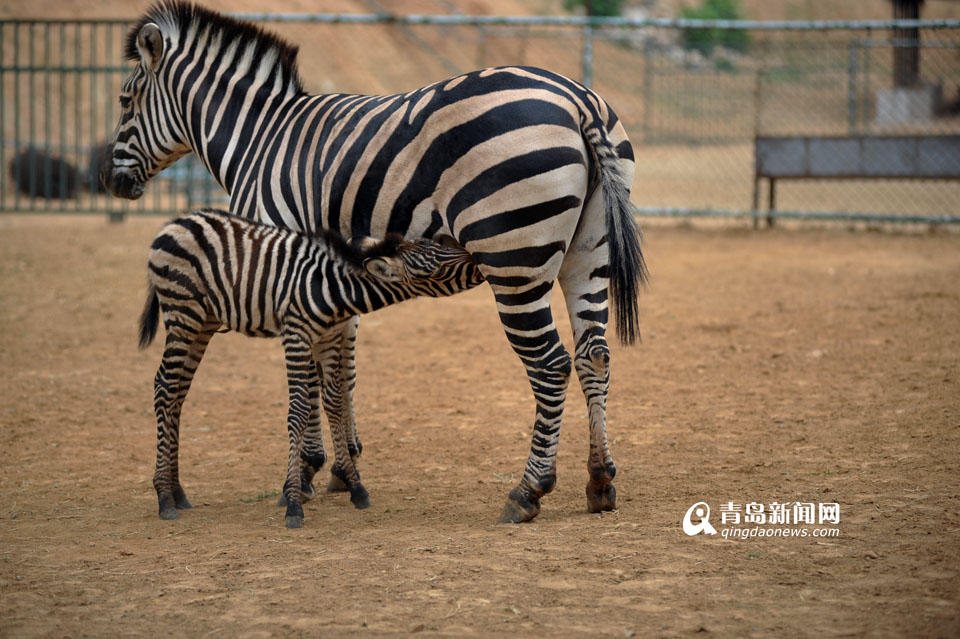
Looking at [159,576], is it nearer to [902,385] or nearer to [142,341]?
[142,341]

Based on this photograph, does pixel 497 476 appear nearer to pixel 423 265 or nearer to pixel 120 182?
pixel 423 265

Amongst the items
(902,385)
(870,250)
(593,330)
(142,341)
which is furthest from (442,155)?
(870,250)

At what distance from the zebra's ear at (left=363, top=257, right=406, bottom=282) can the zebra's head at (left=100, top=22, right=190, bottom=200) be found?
215 centimetres

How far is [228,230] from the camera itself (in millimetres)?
5223

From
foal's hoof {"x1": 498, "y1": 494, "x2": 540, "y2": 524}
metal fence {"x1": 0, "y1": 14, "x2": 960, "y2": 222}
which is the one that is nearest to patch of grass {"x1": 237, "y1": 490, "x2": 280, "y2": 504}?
foal's hoof {"x1": 498, "y1": 494, "x2": 540, "y2": 524}

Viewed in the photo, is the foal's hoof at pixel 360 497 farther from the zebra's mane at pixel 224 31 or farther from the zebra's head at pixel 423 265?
the zebra's mane at pixel 224 31

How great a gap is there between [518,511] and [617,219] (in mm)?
1551

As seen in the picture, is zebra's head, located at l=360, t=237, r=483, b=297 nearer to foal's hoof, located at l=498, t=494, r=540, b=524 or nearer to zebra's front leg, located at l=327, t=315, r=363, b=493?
zebra's front leg, located at l=327, t=315, r=363, b=493

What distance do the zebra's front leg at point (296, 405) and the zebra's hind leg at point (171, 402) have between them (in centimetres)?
67

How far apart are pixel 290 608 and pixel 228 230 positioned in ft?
7.40
